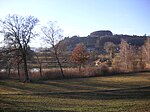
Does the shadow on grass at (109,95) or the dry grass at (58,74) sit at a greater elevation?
the dry grass at (58,74)

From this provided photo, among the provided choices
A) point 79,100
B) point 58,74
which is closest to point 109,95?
point 79,100

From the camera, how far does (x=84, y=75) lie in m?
56.2

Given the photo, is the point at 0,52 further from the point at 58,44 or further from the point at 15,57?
the point at 58,44

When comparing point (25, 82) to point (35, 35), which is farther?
point (35, 35)

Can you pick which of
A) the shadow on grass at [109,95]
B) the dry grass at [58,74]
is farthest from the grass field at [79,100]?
the dry grass at [58,74]

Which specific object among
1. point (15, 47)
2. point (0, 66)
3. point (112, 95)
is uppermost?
point (15, 47)

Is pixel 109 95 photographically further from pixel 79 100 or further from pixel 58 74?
pixel 58 74

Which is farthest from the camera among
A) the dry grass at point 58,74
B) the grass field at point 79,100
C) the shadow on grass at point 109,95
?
the dry grass at point 58,74

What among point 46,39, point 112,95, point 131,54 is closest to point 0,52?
point 46,39

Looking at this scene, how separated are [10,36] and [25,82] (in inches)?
346

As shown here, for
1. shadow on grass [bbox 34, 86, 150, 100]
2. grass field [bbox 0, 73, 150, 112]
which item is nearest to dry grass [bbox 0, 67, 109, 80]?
grass field [bbox 0, 73, 150, 112]

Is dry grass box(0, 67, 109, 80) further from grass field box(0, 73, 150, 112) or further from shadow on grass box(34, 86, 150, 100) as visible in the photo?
shadow on grass box(34, 86, 150, 100)

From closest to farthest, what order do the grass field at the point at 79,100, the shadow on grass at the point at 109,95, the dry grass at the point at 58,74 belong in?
the grass field at the point at 79,100, the shadow on grass at the point at 109,95, the dry grass at the point at 58,74

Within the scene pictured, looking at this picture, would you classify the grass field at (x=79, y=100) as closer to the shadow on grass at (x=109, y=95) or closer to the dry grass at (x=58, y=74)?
the shadow on grass at (x=109, y=95)
